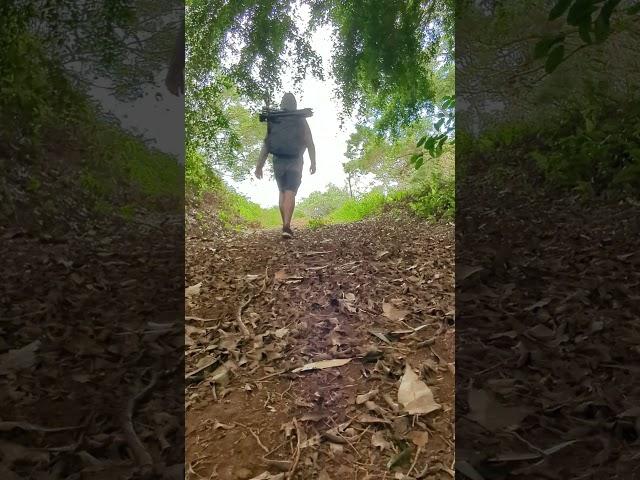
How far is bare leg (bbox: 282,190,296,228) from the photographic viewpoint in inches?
89.7

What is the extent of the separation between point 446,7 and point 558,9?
1.96 meters

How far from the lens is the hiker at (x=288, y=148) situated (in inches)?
82.7

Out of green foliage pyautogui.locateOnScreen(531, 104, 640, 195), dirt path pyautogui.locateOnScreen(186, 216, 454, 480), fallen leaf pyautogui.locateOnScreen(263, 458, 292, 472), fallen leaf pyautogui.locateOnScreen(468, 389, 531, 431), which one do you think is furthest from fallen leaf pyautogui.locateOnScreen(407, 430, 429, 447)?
green foliage pyautogui.locateOnScreen(531, 104, 640, 195)

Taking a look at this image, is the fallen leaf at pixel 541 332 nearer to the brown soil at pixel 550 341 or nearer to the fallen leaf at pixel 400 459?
the brown soil at pixel 550 341

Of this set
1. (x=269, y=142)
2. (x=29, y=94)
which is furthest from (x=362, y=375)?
(x=29, y=94)

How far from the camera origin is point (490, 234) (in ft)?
6.20

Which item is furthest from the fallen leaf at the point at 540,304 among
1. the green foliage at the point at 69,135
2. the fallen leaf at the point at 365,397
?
the green foliage at the point at 69,135

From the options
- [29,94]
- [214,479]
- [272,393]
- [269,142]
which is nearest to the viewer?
[214,479]

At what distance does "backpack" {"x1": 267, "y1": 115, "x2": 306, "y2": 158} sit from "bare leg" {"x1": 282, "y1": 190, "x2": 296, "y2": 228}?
0.23m

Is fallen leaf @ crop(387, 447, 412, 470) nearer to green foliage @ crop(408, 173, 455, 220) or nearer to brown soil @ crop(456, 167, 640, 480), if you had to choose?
brown soil @ crop(456, 167, 640, 480)

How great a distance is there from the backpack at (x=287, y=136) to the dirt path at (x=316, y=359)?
1.68 feet

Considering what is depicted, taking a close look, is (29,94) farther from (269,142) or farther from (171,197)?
(269,142)

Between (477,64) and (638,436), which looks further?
(477,64)

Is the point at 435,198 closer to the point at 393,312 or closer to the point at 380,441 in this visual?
the point at 393,312
